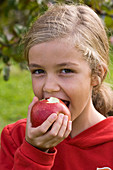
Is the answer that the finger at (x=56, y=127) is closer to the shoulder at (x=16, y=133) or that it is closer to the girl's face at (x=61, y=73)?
the girl's face at (x=61, y=73)

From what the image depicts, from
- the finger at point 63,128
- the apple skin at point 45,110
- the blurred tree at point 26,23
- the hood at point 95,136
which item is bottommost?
the hood at point 95,136

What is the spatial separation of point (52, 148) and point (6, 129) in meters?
0.48

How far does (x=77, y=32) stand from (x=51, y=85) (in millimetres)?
347

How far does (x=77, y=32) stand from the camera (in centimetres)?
184

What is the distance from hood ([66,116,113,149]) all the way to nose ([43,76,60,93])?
14.5 inches

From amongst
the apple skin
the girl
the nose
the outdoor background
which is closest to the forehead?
the girl

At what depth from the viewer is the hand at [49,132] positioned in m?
1.56

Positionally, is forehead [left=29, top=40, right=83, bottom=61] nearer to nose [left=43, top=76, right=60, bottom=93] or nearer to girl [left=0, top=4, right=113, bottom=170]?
girl [left=0, top=4, right=113, bottom=170]

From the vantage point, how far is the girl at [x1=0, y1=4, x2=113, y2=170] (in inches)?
65.6

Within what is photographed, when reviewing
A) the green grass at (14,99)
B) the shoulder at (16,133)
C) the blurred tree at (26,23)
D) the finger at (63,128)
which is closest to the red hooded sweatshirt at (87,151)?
the shoulder at (16,133)

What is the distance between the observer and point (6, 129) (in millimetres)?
2125

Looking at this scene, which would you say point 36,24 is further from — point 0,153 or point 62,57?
point 0,153

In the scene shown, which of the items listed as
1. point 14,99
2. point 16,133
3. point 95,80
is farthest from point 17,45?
point 14,99

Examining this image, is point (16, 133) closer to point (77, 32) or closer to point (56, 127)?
point (56, 127)
